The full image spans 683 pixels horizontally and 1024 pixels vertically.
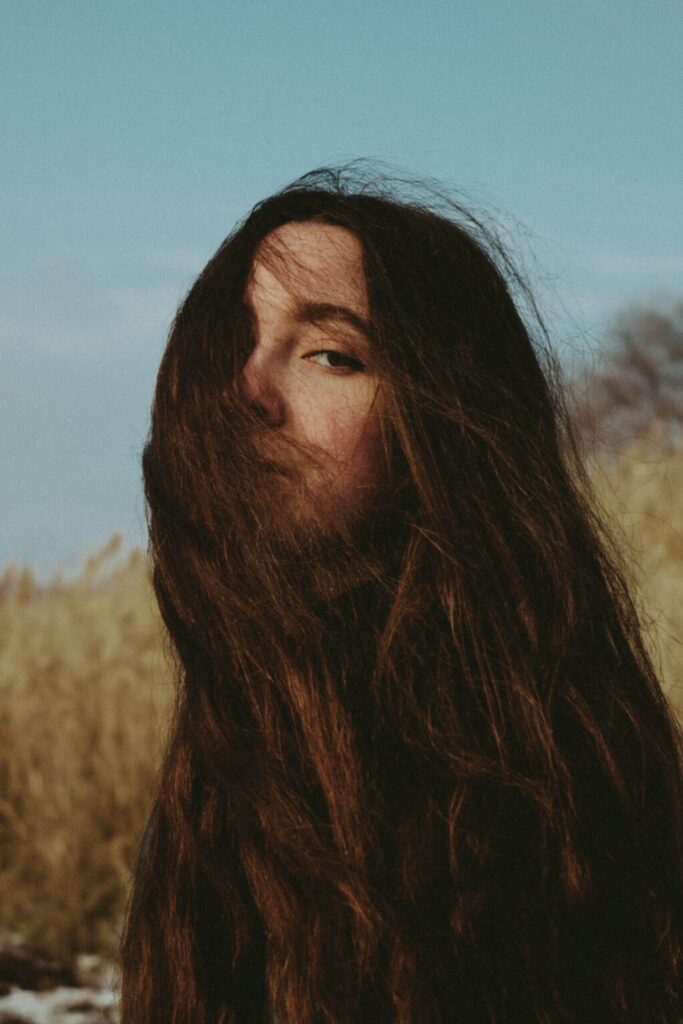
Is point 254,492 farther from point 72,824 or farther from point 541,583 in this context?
point 72,824

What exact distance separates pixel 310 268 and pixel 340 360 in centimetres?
16

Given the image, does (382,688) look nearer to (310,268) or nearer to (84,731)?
(310,268)

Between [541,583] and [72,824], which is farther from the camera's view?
[72,824]

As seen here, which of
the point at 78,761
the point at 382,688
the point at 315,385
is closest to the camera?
the point at 382,688

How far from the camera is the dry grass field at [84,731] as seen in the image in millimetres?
3859

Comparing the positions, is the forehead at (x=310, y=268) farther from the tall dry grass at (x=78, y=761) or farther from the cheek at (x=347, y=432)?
the tall dry grass at (x=78, y=761)

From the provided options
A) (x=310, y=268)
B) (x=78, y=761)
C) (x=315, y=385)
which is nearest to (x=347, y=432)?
(x=315, y=385)

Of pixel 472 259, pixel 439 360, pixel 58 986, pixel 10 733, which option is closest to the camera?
pixel 439 360

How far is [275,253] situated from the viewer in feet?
5.38

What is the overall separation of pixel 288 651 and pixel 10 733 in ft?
11.2

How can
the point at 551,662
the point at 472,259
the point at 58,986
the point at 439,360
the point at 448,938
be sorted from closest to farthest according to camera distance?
the point at 448,938
the point at 551,662
the point at 439,360
the point at 472,259
the point at 58,986

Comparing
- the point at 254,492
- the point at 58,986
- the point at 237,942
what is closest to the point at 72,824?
the point at 58,986

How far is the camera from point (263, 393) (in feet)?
5.07

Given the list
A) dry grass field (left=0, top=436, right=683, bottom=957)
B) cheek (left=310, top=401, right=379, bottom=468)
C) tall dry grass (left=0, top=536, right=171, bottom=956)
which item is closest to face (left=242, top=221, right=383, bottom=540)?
cheek (left=310, top=401, right=379, bottom=468)
